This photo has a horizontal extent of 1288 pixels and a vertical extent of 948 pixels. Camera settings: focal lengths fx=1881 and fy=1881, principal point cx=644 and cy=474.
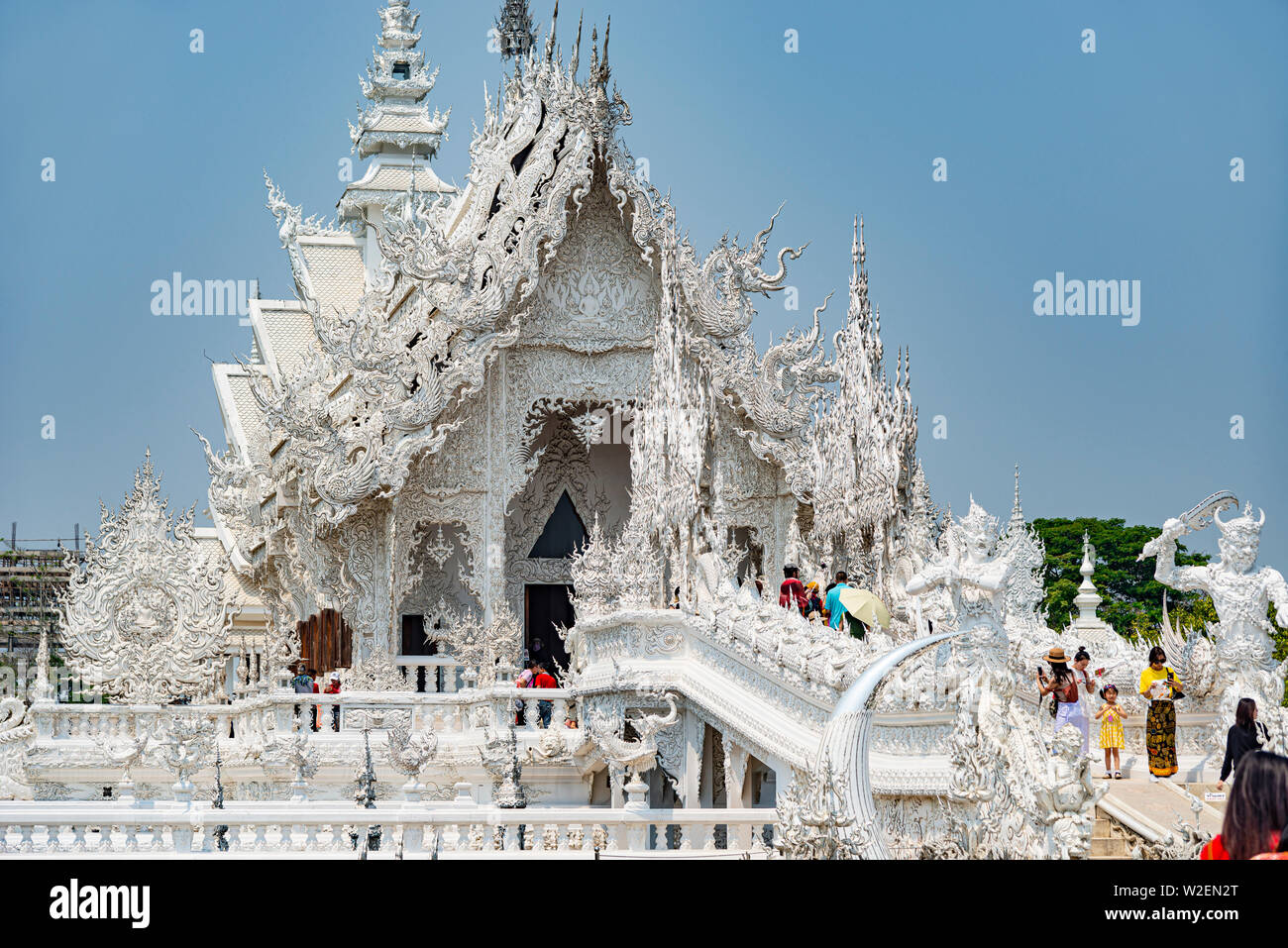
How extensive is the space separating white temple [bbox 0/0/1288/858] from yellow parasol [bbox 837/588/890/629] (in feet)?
0.86

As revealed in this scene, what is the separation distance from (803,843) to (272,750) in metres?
9.03

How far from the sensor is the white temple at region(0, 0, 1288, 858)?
50.2ft

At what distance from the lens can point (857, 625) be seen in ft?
58.1

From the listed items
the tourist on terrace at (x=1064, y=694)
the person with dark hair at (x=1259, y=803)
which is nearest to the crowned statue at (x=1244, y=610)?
the tourist on terrace at (x=1064, y=694)

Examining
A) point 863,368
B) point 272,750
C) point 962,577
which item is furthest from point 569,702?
point 962,577

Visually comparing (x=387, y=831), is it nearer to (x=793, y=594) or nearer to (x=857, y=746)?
(x=857, y=746)

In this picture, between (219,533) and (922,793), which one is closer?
(922,793)

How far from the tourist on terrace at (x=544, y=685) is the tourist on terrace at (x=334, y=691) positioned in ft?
6.42

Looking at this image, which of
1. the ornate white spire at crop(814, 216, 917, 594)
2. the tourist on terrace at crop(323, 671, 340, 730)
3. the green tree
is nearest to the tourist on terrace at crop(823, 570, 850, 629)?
the ornate white spire at crop(814, 216, 917, 594)

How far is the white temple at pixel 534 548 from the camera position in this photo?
15289 mm

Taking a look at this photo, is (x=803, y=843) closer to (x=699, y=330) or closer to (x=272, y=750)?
(x=272, y=750)

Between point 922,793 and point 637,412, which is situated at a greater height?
point 637,412

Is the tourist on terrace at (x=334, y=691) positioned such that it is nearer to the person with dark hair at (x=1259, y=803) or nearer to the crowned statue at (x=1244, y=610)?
the crowned statue at (x=1244, y=610)

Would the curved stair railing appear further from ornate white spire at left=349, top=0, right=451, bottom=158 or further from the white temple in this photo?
ornate white spire at left=349, top=0, right=451, bottom=158
